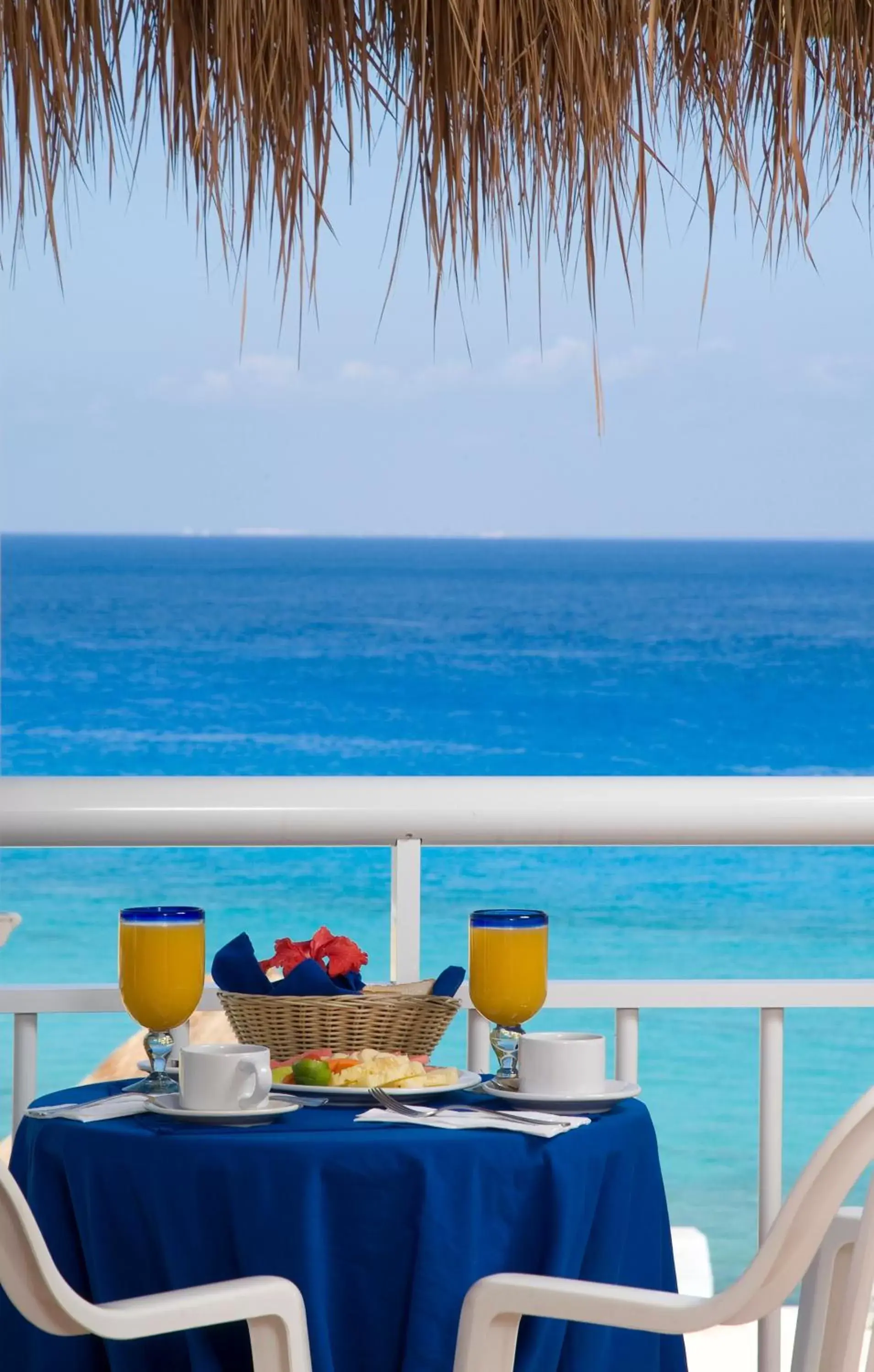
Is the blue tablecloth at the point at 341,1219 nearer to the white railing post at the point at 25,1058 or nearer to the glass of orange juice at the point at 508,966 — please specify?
the glass of orange juice at the point at 508,966

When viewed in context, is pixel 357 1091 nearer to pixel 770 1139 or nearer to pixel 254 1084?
pixel 254 1084

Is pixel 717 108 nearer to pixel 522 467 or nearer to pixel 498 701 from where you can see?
pixel 498 701

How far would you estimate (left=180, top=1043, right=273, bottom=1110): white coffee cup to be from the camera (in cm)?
171

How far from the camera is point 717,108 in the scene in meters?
2.52

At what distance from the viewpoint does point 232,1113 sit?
169cm

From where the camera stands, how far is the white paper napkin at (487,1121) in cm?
169

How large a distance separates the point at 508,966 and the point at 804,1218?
50 centimetres

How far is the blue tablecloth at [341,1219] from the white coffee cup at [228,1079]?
0.10 ft

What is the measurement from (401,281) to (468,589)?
4.51 meters

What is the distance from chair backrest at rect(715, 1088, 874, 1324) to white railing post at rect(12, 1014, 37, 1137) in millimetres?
1041

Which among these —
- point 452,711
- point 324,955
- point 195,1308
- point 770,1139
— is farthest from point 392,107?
point 452,711

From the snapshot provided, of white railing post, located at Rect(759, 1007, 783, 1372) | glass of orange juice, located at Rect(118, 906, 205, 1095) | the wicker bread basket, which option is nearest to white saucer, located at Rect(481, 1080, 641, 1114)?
the wicker bread basket

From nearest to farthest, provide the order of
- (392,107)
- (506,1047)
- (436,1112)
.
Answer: (436,1112), (506,1047), (392,107)

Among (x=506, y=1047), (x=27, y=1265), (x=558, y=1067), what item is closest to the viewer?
(x=27, y=1265)
